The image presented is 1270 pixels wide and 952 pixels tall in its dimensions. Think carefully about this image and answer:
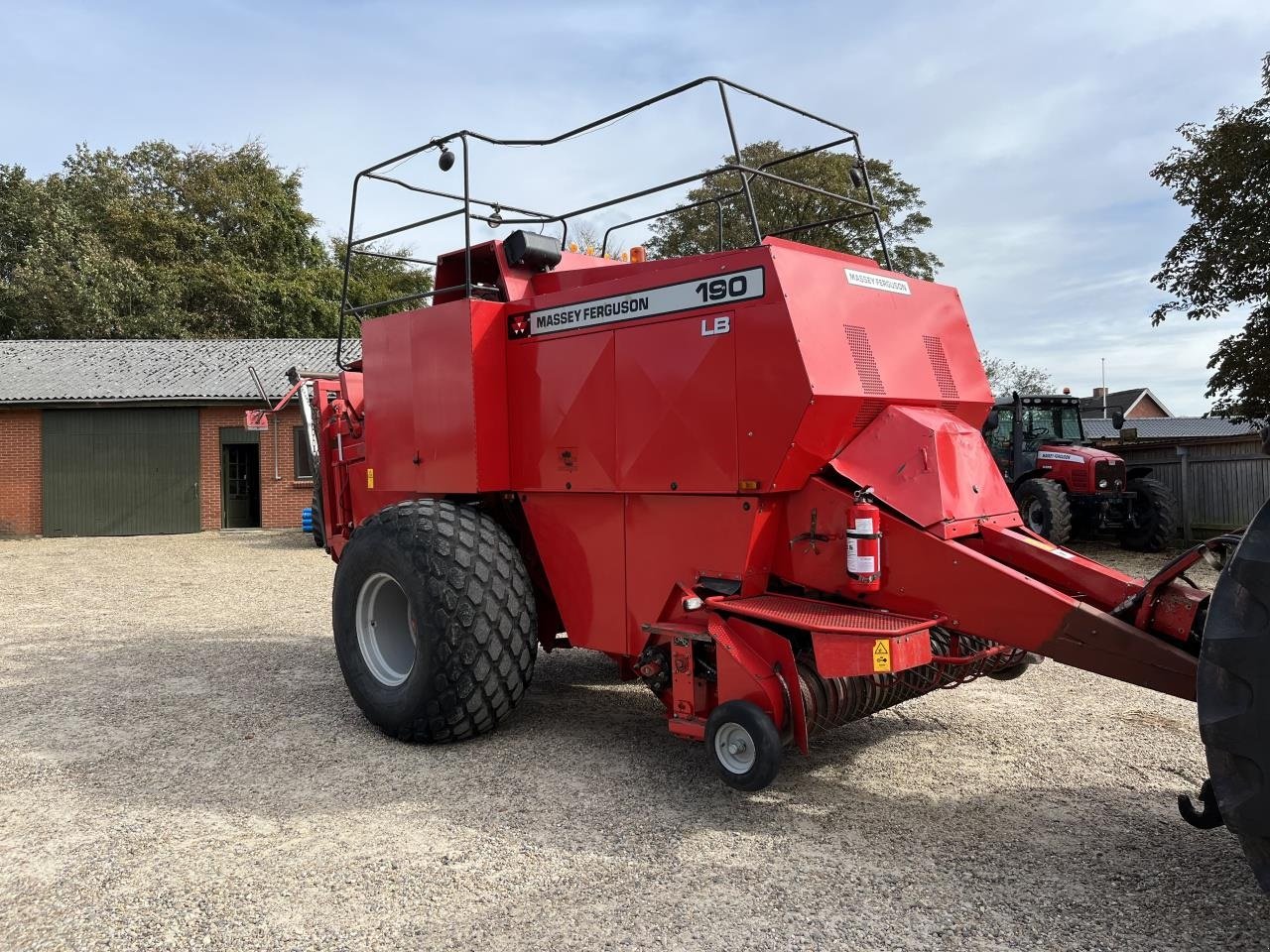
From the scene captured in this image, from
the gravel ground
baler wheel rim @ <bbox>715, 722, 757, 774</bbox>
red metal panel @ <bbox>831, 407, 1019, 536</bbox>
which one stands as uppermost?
red metal panel @ <bbox>831, 407, 1019, 536</bbox>

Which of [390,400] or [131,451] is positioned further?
[131,451]

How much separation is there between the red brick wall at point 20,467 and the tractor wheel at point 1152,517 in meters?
22.1

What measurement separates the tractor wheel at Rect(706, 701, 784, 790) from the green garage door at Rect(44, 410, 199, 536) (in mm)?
20867

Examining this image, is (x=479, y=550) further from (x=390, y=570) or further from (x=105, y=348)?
(x=105, y=348)

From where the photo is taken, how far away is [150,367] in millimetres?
23547

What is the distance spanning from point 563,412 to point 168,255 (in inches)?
1398

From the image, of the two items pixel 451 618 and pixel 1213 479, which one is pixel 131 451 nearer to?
pixel 451 618

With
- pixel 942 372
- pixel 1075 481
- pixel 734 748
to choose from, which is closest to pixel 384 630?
pixel 734 748

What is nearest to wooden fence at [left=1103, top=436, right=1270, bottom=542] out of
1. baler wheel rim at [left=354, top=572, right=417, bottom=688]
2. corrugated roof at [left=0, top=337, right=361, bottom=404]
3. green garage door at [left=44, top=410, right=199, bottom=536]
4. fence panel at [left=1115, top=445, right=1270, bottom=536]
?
fence panel at [left=1115, top=445, right=1270, bottom=536]

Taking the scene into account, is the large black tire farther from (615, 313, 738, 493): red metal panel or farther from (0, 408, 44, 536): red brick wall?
(0, 408, 44, 536): red brick wall

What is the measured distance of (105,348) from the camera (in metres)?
24.7

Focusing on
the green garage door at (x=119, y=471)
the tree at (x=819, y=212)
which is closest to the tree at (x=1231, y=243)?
the tree at (x=819, y=212)

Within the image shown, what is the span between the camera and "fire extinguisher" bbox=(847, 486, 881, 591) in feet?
13.3

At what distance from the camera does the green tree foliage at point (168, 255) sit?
108 feet
